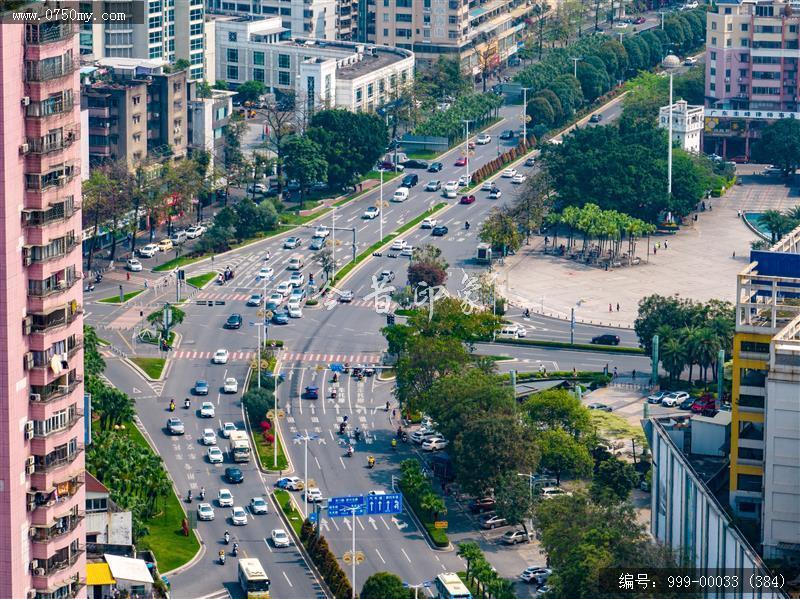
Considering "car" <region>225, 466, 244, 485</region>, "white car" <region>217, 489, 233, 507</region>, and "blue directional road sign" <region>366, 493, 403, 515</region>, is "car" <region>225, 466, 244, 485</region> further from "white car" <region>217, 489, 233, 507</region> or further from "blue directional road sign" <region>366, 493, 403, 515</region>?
"blue directional road sign" <region>366, 493, 403, 515</region>

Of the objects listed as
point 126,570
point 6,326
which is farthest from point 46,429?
point 126,570

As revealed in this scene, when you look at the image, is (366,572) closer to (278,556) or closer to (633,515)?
(278,556)

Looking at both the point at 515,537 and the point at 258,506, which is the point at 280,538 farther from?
the point at 515,537

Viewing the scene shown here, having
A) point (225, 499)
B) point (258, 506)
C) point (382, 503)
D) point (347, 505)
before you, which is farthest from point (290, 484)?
point (382, 503)

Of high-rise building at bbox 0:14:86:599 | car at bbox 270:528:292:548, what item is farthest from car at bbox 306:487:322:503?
high-rise building at bbox 0:14:86:599

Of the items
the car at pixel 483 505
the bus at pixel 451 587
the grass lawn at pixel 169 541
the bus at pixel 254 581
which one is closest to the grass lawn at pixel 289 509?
the grass lawn at pixel 169 541

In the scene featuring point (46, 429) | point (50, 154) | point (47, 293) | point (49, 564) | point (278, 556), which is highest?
point (50, 154)
